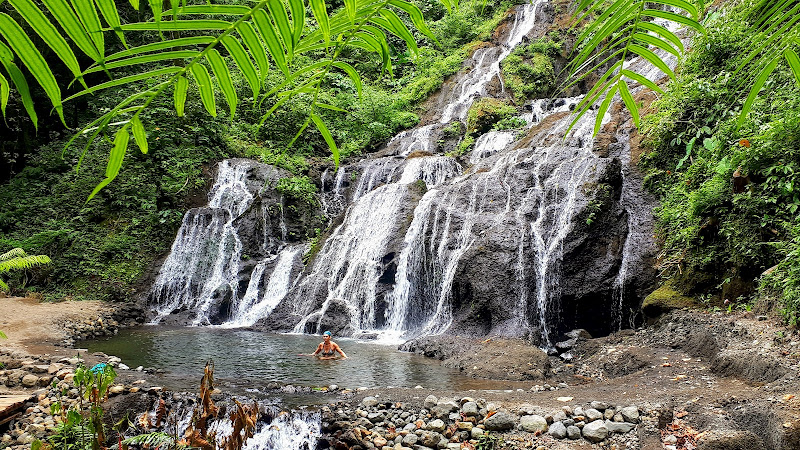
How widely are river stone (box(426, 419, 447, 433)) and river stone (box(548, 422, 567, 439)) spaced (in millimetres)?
1057

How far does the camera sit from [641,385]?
5.46 metres

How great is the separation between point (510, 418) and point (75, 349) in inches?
328

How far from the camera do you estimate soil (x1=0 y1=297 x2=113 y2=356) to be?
330 inches

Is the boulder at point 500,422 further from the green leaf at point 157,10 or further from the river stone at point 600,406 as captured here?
the green leaf at point 157,10

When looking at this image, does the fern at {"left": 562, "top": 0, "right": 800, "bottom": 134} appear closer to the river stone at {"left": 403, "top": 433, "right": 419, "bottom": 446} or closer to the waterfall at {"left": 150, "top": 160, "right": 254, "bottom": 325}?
the river stone at {"left": 403, "top": 433, "right": 419, "bottom": 446}

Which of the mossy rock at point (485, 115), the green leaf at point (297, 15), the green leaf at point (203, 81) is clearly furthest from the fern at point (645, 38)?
the mossy rock at point (485, 115)

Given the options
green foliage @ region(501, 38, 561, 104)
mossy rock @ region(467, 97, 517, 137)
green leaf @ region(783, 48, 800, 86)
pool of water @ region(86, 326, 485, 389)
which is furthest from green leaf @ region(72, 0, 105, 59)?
green foliage @ region(501, 38, 561, 104)

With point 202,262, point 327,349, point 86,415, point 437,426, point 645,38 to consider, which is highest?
point 202,262

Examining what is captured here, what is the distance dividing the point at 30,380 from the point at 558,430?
6573 millimetres

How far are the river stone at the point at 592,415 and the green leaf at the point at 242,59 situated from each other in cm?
487

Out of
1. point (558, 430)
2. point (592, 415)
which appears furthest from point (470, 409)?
point (592, 415)

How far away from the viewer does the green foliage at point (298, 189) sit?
1550 centimetres

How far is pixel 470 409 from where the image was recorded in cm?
491

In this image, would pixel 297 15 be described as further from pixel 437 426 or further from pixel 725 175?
pixel 725 175
